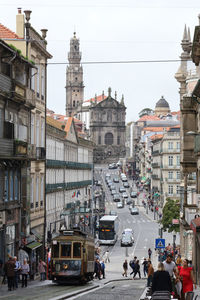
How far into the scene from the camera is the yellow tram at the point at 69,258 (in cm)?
3111

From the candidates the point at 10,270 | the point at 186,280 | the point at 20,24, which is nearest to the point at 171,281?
the point at 186,280

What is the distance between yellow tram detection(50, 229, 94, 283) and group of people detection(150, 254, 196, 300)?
373 inches

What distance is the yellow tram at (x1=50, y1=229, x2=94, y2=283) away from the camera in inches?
1225

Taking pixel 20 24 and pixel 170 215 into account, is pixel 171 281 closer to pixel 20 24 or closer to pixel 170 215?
pixel 20 24

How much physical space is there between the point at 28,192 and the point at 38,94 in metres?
7.97

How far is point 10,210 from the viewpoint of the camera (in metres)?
35.1

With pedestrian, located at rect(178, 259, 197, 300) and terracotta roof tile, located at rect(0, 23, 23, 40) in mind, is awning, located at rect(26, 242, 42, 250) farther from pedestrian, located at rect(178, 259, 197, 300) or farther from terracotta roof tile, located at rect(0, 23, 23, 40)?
pedestrian, located at rect(178, 259, 197, 300)

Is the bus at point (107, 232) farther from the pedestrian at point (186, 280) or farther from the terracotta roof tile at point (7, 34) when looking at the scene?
the pedestrian at point (186, 280)

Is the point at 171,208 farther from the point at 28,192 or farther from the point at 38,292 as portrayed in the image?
the point at 38,292

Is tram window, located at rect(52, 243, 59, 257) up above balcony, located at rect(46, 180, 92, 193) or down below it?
below

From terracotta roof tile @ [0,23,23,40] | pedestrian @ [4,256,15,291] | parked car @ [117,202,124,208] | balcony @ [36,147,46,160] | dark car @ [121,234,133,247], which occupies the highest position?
terracotta roof tile @ [0,23,23,40]

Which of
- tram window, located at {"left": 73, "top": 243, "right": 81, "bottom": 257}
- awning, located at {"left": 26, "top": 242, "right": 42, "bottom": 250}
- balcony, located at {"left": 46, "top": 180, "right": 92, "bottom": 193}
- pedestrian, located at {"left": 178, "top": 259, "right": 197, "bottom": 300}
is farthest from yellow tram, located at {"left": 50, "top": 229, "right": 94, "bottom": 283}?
balcony, located at {"left": 46, "top": 180, "right": 92, "bottom": 193}

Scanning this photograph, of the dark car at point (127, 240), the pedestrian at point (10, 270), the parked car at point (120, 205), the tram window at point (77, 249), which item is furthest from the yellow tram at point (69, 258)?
the parked car at point (120, 205)

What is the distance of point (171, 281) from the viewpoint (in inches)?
715
